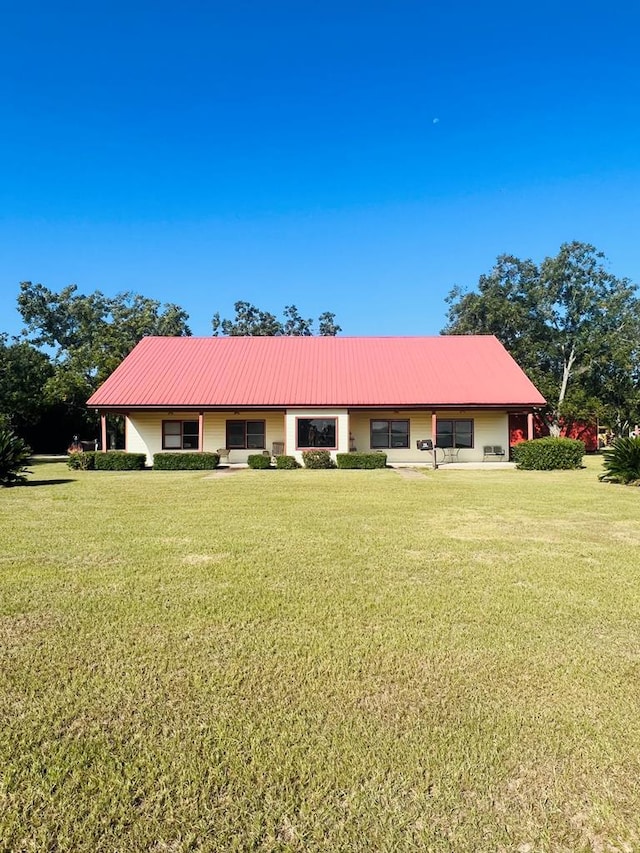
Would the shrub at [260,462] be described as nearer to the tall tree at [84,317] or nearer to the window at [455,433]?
the window at [455,433]

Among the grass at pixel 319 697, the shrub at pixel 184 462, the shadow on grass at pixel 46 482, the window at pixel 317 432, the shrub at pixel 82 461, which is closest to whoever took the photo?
the grass at pixel 319 697

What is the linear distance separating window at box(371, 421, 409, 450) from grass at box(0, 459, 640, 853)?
18199 millimetres

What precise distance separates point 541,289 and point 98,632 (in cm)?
3909

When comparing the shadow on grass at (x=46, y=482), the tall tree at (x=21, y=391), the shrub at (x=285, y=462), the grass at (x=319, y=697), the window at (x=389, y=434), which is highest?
the tall tree at (x=21, y=391)

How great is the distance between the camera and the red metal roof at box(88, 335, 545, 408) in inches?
939

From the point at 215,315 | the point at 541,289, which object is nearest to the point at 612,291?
the point at 541,289

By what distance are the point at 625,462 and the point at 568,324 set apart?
85.4 ft

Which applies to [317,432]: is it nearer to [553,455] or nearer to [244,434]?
[244,434]

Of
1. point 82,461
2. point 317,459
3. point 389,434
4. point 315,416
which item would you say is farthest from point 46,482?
point 389,434

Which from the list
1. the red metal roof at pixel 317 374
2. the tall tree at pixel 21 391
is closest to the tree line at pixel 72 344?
the tall tree at pixel 21 391

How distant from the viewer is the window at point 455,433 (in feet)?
83.1

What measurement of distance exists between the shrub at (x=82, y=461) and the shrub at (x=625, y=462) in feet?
59.5

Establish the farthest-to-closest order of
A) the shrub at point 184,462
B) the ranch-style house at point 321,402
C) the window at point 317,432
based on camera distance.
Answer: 1. the window at point 317,432
2. the ranch-style house at point 321,402
3. the shrub at point 184,462

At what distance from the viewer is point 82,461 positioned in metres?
20.8
